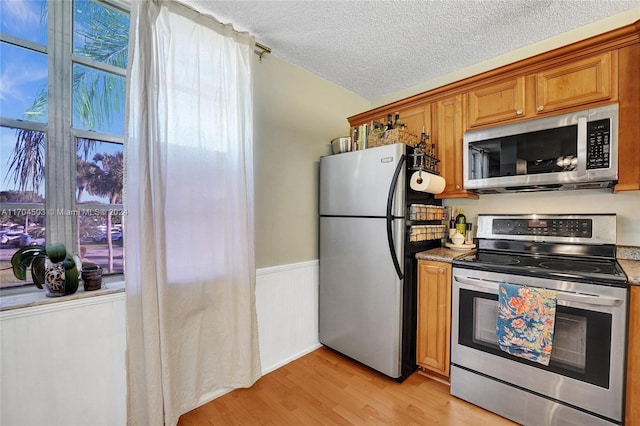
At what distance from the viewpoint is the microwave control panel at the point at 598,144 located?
5.29 ft

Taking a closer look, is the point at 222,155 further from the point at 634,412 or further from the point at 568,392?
the point at 634,412

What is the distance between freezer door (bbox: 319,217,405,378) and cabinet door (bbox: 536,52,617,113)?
1.25 metres

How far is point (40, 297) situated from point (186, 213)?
737 mm

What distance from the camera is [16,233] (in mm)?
1306

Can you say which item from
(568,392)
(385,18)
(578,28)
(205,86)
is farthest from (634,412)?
(205,86)

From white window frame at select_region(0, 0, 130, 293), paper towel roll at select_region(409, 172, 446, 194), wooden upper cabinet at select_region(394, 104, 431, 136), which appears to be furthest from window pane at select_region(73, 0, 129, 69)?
wooden upper cabinet at select_region(394, 104, 431, 136)

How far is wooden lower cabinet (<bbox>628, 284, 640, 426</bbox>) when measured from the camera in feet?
4.33

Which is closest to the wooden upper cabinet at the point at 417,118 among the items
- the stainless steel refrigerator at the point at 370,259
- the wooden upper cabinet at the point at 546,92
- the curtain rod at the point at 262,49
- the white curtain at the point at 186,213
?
the wooden upper cabinet at the point at 546,92

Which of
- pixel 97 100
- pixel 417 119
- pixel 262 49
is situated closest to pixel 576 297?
pixel 417 119

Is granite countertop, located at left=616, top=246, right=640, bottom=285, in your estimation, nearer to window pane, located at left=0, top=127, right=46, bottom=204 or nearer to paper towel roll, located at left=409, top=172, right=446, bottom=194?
paper towel roll, located at left=409, top=172, right=446, bottom=194

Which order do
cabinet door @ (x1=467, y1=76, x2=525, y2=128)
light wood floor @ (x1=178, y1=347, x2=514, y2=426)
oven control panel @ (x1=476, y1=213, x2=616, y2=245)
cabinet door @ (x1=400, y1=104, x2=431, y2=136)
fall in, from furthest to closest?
1. cabinet door @ (x1=400, y1=104, x2=431, y2=136)
2. cabinet door @ (x1=467, y1=76, x2=525, y2=128)
3. oven control panel @ (x1=476, y1=213, x2=616, y2=245)
4. light wood floor @ (x1=178, y1=347, x2=514, y2=426)

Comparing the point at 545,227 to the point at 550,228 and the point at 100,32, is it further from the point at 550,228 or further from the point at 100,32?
the point at 100,32

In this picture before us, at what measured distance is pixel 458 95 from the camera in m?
2.20

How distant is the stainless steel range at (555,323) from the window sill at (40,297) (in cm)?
207
